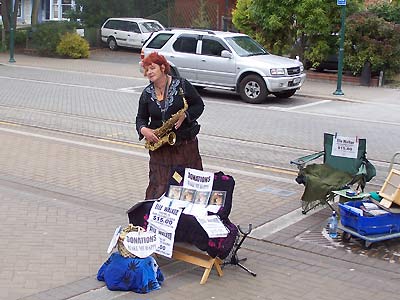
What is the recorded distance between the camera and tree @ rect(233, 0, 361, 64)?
74.8ft

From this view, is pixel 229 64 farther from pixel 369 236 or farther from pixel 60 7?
pixel 60 7

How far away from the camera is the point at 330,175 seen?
26.1 ft

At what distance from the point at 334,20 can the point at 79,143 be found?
13708 mm

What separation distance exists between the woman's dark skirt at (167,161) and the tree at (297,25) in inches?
666

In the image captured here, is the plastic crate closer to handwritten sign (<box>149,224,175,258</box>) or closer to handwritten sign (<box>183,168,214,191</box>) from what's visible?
handwritten sign (<box>183,168,214,191</box>)

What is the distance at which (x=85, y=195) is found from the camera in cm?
852

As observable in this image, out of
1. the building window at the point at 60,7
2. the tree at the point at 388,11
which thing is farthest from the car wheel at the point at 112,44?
the building window at the point at 60,7

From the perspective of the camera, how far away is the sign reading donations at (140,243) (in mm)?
5633

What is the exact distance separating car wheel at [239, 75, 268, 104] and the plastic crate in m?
11.0

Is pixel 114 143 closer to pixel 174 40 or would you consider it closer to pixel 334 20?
pixel 174 40

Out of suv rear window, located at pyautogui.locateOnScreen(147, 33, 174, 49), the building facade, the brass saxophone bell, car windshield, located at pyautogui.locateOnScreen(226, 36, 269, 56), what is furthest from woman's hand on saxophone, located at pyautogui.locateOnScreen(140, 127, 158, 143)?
the building facade

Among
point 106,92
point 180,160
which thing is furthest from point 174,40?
point 180,160

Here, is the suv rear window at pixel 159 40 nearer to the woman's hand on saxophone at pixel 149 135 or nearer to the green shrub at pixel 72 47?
the green shrub at pixel 72 47

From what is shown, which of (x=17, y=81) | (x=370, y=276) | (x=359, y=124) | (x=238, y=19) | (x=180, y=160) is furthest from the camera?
(x=238, y=19)
